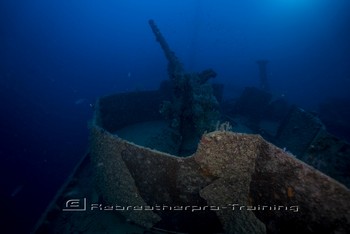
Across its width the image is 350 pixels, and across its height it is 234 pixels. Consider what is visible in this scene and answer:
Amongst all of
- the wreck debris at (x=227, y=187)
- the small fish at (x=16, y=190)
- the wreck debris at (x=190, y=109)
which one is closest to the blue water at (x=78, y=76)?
the small fish at (x=16, y=190)

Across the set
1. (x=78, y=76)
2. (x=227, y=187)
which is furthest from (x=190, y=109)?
(x=78, y=76)

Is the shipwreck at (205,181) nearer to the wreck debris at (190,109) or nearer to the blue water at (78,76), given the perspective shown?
the wreck debris at (190,109)

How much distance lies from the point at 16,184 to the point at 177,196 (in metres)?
11.0

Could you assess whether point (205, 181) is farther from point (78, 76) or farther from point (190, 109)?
point (78, 76)

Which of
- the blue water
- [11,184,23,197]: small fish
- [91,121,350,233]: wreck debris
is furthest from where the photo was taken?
the blue water

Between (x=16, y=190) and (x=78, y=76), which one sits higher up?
(x=16, y=190)

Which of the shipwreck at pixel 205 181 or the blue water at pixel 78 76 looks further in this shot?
the blue water at pixel 78 76

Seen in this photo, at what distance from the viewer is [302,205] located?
9.03 ft

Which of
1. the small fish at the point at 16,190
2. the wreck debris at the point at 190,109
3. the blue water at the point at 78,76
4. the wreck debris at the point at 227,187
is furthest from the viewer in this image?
the blue water at the point at 78,76

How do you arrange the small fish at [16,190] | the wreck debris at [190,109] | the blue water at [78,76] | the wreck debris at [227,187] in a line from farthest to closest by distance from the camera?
1. the blue water at [78,76]
2. the small fish at [16,190]
3. the wreck debris at [190,109]
4. the wreck debris at [227,187]

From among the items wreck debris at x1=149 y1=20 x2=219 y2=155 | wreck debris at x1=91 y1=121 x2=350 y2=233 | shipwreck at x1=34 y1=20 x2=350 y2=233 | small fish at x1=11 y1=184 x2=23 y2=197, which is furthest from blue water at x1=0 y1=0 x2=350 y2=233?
wreck debris at x1=91 y1=121 x2=350 y2=233

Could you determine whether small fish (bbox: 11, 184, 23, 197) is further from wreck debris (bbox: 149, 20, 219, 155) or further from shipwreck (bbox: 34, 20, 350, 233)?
wreck debris (bbox: 149, 20, 219, 155)

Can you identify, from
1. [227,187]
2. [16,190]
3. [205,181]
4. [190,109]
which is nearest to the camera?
[227,187]

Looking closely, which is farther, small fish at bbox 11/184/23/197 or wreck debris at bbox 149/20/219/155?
small fish at bbox 11/184/23/197
